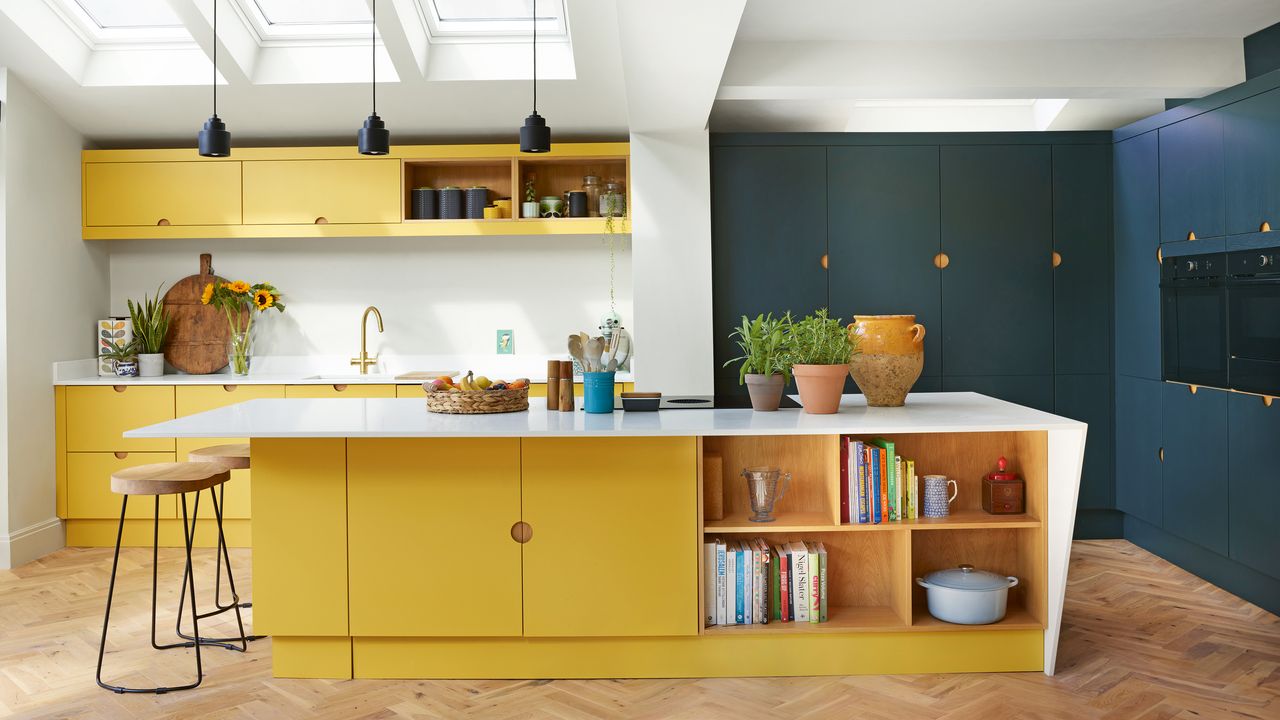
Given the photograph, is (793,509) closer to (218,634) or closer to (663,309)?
(663,309)

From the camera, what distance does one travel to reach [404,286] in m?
5.75

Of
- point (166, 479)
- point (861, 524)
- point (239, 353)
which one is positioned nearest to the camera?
point (166, 479)

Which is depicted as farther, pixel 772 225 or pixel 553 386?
pixel 772 225

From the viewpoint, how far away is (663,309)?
5.11m

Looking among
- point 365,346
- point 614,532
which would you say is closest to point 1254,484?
point 614,532

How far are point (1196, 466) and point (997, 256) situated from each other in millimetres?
1465

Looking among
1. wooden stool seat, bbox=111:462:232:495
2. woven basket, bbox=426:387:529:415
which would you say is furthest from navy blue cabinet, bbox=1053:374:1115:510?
wooden stool seat, bbox=111:462:232:495

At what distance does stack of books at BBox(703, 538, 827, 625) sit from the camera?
3.13 metres

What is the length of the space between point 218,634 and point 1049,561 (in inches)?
124

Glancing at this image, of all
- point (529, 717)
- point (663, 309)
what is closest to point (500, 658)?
Answer: point (529, 717)

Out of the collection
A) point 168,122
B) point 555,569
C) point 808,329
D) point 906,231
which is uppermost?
point 168,122

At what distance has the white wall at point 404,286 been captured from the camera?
5.72 m

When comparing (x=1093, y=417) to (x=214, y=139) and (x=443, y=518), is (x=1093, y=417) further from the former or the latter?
(x=214, y=139)

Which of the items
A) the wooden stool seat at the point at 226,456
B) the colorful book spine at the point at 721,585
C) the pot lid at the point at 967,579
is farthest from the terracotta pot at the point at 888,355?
the wooden stool seat at the point at 226,456
